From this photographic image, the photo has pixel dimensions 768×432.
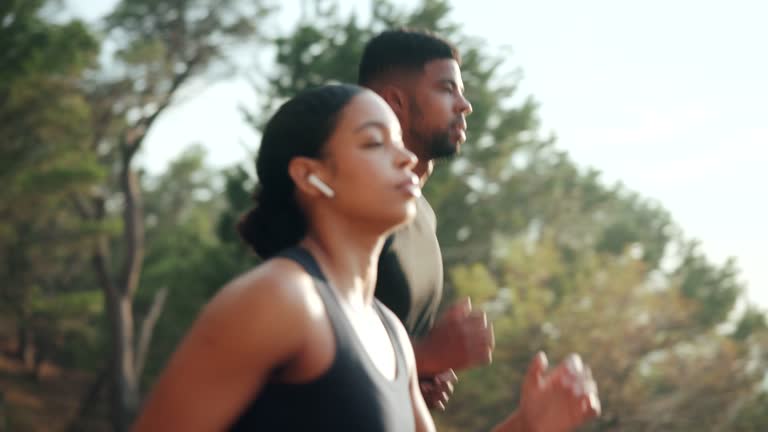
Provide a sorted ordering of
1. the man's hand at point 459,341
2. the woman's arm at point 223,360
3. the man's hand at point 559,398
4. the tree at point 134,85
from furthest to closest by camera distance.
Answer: the tree at point 134,85 → the man's hand at point 459,341 → the man's hand at point 559,398 → the woman's arm at point 223,360

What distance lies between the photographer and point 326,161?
1729mm

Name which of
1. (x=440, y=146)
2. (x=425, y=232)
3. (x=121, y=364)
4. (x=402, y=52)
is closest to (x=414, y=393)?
(x=425, y=232)

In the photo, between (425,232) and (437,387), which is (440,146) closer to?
(425,232)

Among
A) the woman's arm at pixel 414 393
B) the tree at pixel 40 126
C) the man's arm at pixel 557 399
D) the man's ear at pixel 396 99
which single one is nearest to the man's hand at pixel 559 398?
the man's arm at pixel 557 399

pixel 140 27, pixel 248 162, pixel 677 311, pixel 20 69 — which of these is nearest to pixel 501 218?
pixel 677 311

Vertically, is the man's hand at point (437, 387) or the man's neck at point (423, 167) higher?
the man's neck at point (423, 167)

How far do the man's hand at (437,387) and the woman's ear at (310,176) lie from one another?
90 centimetres

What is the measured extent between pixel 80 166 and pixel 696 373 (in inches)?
592

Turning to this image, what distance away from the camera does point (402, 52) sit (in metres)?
2.93

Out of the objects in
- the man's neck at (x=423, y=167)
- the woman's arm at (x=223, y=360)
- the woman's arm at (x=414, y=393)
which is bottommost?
the man's neck at (x=423, y=167)

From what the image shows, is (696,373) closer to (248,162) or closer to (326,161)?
(248,162)

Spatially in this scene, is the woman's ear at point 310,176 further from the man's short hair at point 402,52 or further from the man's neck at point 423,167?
the man's short hair at point 402,52

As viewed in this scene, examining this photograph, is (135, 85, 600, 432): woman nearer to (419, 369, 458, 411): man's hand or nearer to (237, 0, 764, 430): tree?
(419, 369, 458, 411): man's hand

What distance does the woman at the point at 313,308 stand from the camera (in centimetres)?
144
